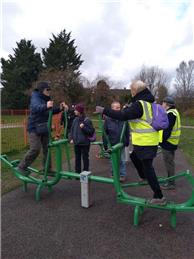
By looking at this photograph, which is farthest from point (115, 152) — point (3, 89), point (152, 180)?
point (3, 89)

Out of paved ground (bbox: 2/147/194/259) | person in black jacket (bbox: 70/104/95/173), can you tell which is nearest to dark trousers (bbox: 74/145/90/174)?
person in black jacket (bbox: 70/104/95/173)

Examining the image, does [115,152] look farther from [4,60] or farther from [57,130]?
[4,60]

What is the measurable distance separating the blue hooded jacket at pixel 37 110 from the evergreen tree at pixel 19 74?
37.8m

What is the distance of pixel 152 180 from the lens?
12.2 ft

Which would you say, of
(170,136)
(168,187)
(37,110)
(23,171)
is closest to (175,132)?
(170,136)

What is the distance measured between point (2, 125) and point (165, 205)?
873cm

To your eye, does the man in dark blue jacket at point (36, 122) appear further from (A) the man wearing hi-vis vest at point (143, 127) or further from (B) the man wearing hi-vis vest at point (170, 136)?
(B) the man wearing hi-vis vest at point (170, 136)

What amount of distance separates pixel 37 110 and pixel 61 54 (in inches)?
1644

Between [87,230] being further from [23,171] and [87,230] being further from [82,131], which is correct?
[82,131]

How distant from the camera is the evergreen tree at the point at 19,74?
140 feet

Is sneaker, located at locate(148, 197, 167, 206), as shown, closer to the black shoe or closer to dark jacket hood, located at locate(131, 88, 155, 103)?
dark jacket hood, located at locate(131, 88, 155, 103)

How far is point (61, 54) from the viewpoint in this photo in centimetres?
4441

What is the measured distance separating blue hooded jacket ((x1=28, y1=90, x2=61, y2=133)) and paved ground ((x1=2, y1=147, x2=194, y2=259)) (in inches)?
48.8

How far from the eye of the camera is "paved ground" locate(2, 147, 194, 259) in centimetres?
300
